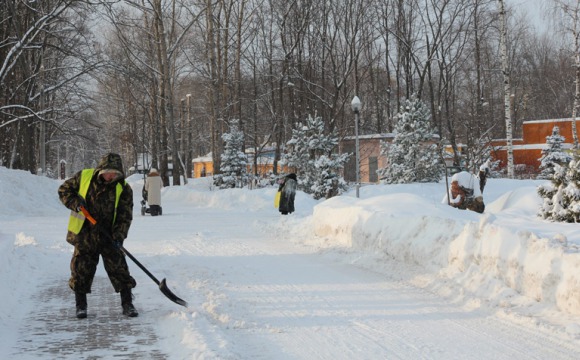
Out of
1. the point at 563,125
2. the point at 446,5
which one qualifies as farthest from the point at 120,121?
the point at 563,125

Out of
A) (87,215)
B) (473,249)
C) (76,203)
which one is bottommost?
(473,249)

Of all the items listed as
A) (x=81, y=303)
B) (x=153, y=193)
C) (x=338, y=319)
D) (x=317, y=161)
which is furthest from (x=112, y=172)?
(x=317, y=161)

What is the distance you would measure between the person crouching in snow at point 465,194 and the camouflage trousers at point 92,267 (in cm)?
1010

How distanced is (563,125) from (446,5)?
11143 mm

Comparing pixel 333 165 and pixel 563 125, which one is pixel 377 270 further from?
pixel 563 125

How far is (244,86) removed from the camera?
50.3m

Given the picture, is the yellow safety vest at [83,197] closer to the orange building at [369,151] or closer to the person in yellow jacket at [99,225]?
the person in yellow jacket at [99,225]

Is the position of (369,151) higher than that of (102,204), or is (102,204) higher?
(369,151)

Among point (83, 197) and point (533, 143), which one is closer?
point (83, 197)

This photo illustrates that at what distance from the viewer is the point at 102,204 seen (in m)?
6.25

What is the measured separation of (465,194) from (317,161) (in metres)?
11.1

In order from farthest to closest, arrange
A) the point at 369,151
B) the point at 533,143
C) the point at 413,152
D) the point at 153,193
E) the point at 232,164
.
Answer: the point at 533,143 < the point at 369,151 < the point at 232,164 < the point at 413,152 < the point at 153,193

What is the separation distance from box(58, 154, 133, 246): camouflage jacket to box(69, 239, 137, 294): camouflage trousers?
0.09 metres

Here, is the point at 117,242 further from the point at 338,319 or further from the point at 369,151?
the point at 369,151
